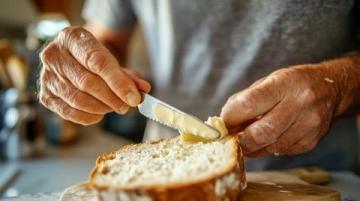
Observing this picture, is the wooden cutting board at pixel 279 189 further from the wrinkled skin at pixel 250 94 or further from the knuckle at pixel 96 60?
the knuckle at pixel 96 60

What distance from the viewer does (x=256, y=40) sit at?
1.04 m

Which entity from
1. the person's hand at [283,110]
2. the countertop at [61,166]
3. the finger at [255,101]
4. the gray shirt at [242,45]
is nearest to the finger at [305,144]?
the person's hand at [283,110]

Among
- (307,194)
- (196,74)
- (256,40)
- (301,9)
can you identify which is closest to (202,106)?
(196,74)

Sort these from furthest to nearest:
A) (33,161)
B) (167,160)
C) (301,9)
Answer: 1. (33,161)
2. (301,9)
3. (167,160)

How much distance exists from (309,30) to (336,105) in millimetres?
188

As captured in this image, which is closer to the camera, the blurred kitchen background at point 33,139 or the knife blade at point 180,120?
the knife blade at point 180,120

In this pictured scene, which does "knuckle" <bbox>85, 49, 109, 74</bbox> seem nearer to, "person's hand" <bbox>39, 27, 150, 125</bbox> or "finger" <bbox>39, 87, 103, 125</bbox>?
"person's hand" <bbox>39, 27, 150, 125</bbox>

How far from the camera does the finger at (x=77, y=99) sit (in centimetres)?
85

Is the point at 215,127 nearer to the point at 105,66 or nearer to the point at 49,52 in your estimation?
the point at 105,66

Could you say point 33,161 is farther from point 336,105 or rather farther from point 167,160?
point 336,105

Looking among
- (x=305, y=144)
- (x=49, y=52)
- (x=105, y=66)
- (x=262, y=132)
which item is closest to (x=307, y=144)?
(x=305, y=144)

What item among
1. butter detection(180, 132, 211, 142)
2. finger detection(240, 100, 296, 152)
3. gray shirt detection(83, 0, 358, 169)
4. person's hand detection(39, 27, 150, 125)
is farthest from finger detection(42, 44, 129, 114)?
gray shirt detection(83, 0, 358, 169)

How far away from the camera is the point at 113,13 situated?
128cm

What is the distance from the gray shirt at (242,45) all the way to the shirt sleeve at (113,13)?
1cm
